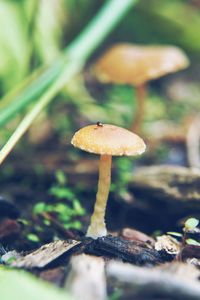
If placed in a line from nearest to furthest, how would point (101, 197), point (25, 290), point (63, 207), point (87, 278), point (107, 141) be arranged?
point (25, 290) < point (87, 278) < point (107, 141) < point (101, 197) < point (63, 207)

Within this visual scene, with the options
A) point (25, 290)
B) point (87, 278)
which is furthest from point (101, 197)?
point (25, 290)

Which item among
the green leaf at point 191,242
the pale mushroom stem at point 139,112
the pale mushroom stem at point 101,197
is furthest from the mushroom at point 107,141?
the pale mushroom stem at point 139,112

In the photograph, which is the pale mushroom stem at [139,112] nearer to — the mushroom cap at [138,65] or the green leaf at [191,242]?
the mushroom cap at [138,65]

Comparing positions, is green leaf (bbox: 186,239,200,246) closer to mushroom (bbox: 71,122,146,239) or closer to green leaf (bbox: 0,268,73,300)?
mushroom (bbox: 71,122,146,239)

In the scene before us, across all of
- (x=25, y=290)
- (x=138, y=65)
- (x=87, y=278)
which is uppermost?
(x=138, y=65)

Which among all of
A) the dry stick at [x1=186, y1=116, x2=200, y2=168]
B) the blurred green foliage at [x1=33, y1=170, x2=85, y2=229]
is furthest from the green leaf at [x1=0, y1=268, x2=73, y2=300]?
the dry stick at [x1=186, y1=116, x2=200, y2=168]

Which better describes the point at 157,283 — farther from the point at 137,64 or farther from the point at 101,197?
the point at 137,64
